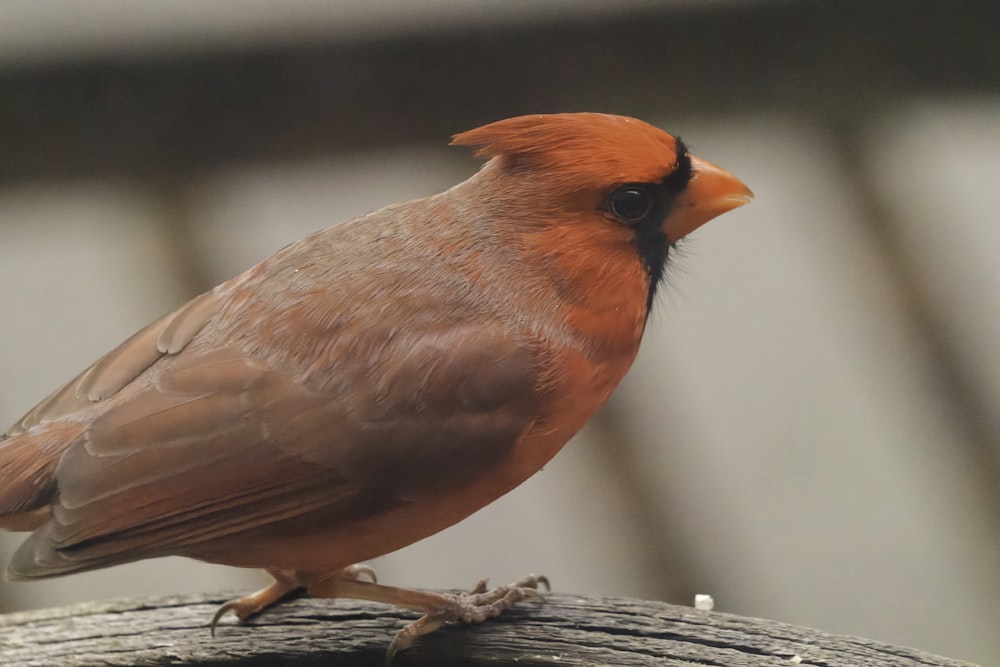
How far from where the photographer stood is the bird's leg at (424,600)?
1.66 meters

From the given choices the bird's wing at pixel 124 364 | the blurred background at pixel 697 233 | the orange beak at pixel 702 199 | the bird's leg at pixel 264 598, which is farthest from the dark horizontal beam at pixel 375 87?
the bird's leg at pixel 264 598

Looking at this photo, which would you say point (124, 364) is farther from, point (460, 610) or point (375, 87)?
point (375, 87)

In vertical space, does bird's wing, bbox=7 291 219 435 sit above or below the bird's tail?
above

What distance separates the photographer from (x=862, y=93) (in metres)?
3.04

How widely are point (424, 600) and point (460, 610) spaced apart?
6 cm

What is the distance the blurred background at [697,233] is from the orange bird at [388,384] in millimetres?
952

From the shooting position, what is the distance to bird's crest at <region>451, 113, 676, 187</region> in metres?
1.46

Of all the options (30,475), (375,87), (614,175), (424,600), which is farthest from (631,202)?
(375,87)

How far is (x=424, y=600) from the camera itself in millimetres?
1685

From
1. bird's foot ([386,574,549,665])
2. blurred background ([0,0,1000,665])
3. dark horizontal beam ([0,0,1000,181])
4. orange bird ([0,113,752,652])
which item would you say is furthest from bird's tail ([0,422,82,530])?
dark horizontal beam ([0,0,1000,181])

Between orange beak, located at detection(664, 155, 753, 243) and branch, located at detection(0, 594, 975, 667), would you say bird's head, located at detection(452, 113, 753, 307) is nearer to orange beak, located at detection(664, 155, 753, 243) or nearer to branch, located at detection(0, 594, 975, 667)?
orange beak, located at detection(664, 155, 753, 243)

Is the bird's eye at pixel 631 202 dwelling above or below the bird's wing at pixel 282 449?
above

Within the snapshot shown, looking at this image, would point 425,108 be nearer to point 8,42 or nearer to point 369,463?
point 8,42

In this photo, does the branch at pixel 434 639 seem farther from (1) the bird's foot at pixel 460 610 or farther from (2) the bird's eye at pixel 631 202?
(2) the bird's eye at pixel 631 202
